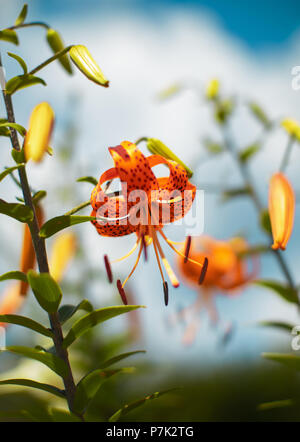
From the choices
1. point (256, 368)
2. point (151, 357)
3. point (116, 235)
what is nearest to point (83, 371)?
point (151, 357)

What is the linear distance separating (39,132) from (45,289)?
25 centimetres

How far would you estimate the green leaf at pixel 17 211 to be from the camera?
0.69 metres

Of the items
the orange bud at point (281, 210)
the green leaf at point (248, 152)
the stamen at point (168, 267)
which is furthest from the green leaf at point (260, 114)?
the stamen at point (168, 267)

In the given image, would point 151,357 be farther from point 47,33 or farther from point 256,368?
point 256,368

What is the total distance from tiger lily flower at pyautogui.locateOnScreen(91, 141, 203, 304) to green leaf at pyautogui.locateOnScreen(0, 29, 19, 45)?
26 cm

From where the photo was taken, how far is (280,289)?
100 centimetres

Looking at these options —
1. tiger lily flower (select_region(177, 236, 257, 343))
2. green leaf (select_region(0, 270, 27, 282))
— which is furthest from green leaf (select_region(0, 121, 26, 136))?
tiger lily flower (select_region(177, 236, 257, 343))

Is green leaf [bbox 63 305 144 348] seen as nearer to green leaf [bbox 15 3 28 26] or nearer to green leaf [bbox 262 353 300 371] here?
green leaf [bbox 262 353 300 371]

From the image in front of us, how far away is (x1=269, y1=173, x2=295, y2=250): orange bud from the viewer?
898mm

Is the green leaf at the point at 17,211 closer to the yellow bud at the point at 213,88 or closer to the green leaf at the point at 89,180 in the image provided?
the green leaf at the point at 89,180

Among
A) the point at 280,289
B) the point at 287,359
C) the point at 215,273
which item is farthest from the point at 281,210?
the point at 215,273

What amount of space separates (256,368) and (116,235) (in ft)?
8.46

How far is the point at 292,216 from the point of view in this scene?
95 centimetres
